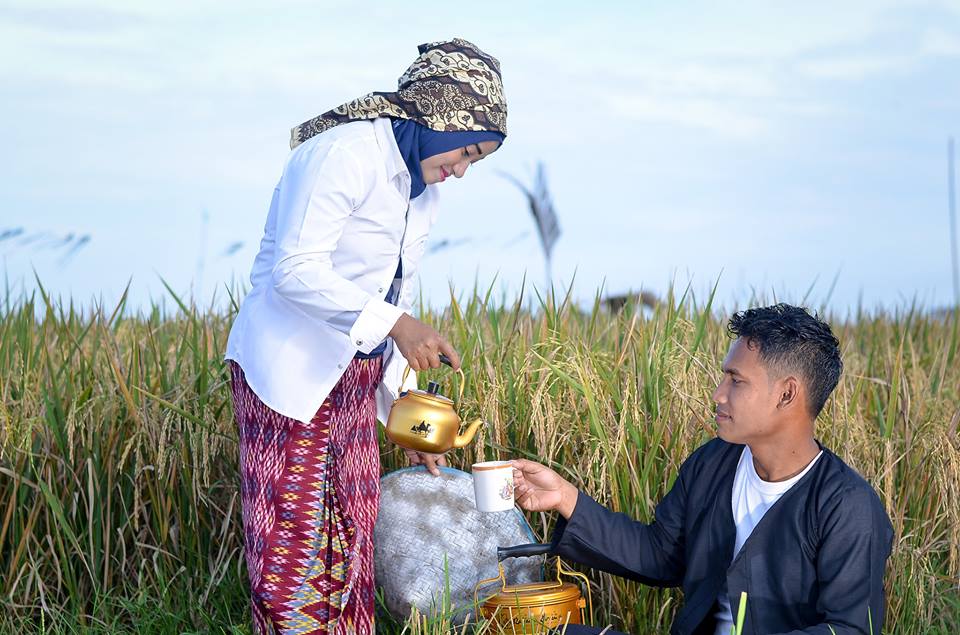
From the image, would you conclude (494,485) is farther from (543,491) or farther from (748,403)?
(748,403)

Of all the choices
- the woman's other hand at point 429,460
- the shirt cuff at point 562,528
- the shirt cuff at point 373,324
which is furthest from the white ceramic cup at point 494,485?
the woman's other hand at point 429,460

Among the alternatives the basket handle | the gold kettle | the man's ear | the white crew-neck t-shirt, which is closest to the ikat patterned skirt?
the gold kettle

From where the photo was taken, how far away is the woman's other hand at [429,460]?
373 centimetres

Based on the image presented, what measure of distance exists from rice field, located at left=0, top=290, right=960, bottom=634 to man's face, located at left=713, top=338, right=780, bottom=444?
1.03 metres

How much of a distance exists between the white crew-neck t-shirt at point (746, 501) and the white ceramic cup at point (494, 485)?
24.6 inches

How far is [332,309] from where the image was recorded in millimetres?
2914

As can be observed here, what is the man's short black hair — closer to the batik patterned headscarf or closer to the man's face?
the man's face

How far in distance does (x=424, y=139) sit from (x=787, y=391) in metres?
1.23

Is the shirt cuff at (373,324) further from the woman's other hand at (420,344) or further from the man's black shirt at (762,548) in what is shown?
the man's black shirt at (762,548)

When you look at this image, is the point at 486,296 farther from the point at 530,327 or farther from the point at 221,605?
the point at 221,605

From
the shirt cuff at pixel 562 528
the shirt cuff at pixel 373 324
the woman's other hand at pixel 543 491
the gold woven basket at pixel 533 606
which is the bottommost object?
the gold woven basket at pixel 533 606

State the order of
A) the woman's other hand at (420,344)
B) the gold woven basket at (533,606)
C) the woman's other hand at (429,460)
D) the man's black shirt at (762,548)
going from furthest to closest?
1. the woman's other hand at (429,460)
2. the gold woven basket at (533,606)
3. the woman's other hand at (420,344)
4. the man's black shirt at (762,548)

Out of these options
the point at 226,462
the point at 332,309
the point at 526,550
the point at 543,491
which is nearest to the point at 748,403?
the point at 543,491

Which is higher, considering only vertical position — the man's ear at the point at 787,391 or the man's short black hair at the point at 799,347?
the man's short black hair at the point at 799,347
